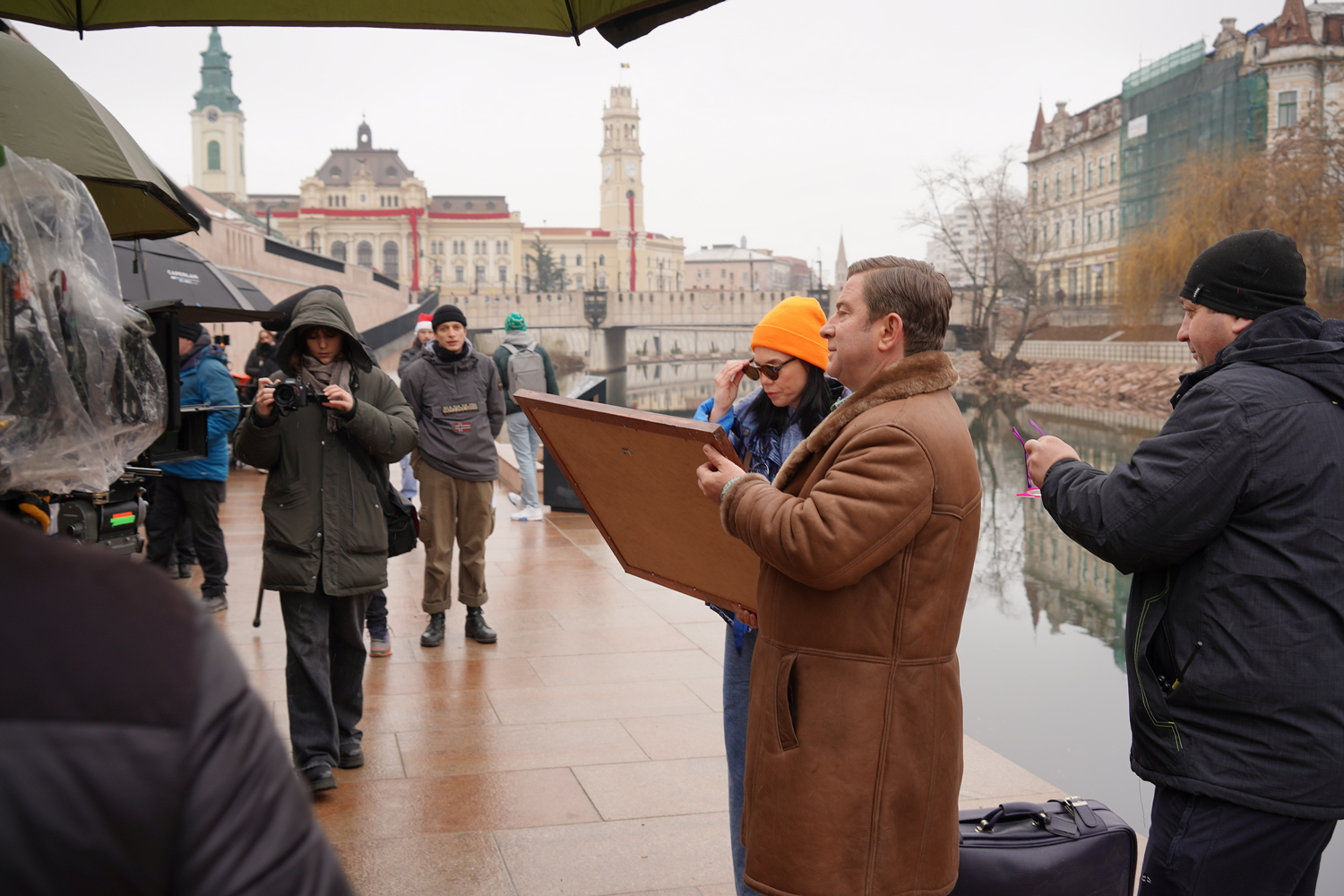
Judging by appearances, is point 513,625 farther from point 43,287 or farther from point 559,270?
point 559,270

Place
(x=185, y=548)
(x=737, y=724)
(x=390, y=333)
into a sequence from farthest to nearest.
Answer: (x=390, y=333)
(x=185, y=548)
(x=737, y=724)

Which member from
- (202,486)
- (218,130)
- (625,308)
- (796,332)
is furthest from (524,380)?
(218,130)

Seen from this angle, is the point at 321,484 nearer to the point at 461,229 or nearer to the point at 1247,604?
the point at 1247,604

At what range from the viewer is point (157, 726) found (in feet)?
2.65

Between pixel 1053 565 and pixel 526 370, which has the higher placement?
pixel 526 370

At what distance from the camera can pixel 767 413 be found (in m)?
3.23

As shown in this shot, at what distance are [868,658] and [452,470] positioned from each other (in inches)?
180

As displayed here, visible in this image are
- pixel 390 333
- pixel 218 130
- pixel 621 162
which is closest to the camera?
pixel 390 333

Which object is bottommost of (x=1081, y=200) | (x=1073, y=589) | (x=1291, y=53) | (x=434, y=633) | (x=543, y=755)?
(x=1073, y=589)

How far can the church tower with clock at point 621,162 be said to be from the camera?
147m

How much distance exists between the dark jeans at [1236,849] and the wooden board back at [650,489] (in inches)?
Answer: 42.7

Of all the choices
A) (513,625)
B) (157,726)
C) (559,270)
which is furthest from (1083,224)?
(157,726)

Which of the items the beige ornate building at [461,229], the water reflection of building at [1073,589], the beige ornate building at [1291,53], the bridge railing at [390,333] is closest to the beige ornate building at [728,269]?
the beige ornate building at [461,229]

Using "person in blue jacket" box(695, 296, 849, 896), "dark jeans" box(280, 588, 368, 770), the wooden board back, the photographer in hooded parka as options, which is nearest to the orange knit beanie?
"person in blue jacket" box(695, 296, 849, 896)
